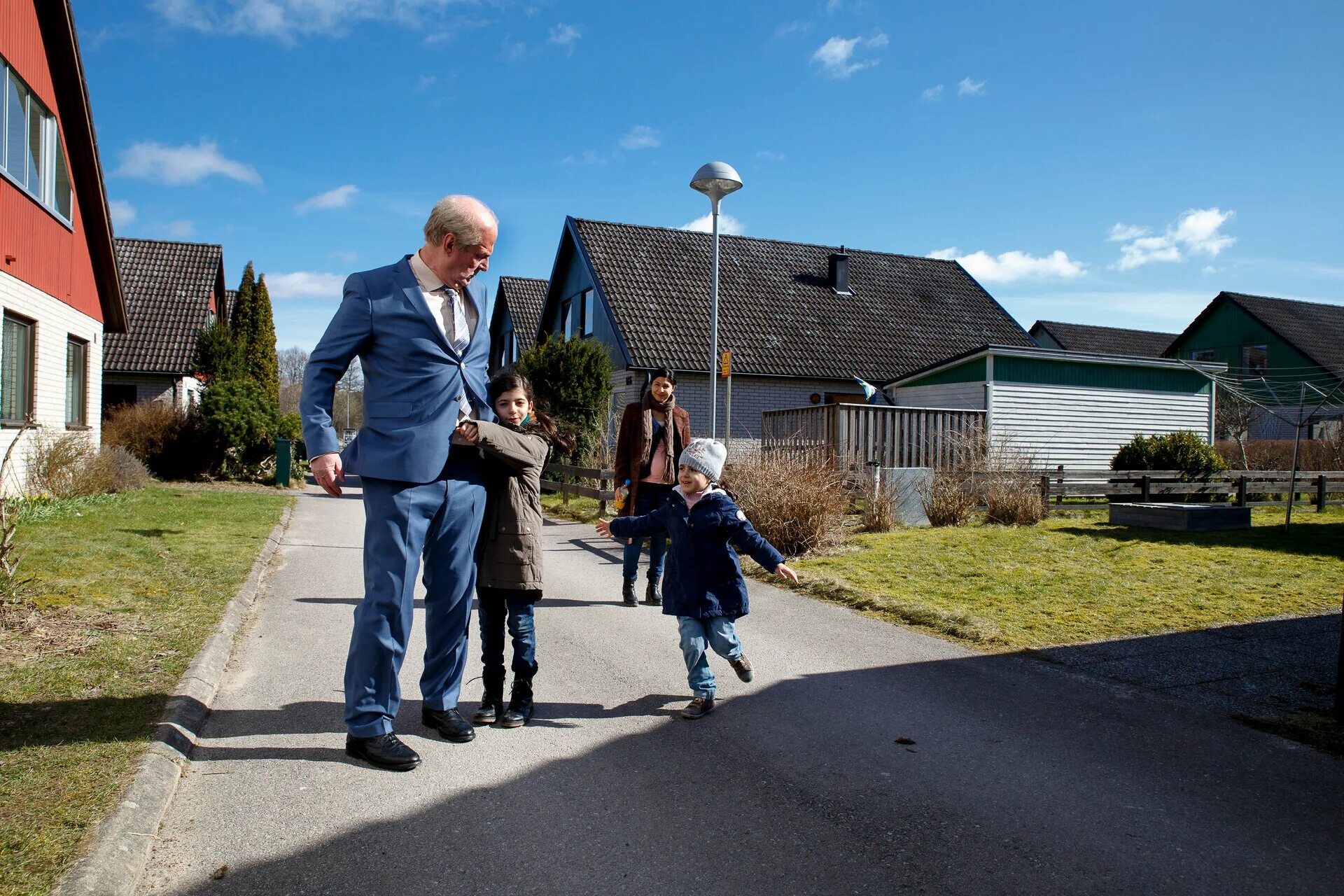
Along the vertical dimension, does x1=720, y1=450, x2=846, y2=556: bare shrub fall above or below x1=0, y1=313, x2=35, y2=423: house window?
below

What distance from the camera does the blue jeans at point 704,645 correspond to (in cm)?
468

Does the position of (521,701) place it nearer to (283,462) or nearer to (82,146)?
(82,146)

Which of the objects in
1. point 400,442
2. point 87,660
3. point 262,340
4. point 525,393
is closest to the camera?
point 400,442

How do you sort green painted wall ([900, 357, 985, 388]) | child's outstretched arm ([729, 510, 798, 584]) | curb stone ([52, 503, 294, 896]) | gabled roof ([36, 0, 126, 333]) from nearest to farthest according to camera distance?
curb stone ([52, 503, 294, 896]), child's outstretched arm ([729, 510, 798, 584]), gabled roof ([36, 0, 126, 333]), green painted wall ([900, 357, 985, 388])

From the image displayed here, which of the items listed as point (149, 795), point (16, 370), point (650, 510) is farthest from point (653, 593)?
point (16, 370)

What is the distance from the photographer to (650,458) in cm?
759

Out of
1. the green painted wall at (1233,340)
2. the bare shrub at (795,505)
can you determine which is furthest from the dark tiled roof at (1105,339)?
the bare shrub at (795,505)

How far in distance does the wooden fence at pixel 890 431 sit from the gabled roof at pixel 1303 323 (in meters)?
32.9

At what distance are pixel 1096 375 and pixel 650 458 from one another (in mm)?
15767

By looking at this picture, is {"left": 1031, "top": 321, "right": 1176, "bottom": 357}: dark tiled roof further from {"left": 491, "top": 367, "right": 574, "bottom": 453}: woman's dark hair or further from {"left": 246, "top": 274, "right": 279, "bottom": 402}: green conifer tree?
{"left": 491, "top": 367, "right": 574, "bottom": 453}: woman's dark hair

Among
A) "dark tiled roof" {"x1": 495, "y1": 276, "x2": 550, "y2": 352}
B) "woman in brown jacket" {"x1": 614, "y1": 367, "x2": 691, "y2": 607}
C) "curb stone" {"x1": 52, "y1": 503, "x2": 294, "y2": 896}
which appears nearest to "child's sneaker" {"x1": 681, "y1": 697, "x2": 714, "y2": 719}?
"curb stone" {"x1": 52, "y1": 503, "x2": 294, "y2": 896}

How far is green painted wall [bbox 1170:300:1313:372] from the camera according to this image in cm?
4259

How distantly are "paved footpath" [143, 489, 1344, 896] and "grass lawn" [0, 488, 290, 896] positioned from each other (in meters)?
0.30

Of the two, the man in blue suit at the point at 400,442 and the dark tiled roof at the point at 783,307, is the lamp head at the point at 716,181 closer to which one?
the man in blue suit at the point at 400,442
